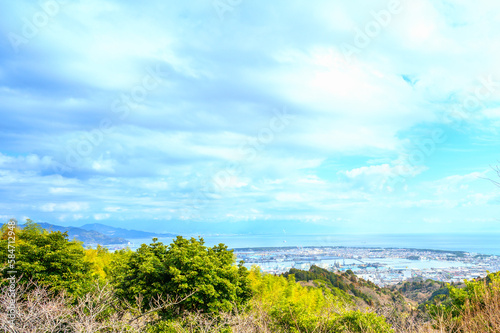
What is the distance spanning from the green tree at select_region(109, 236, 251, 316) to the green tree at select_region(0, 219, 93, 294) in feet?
7.21

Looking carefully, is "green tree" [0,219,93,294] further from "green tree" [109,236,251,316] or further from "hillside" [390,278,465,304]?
"hillside" [390,278,465,304]

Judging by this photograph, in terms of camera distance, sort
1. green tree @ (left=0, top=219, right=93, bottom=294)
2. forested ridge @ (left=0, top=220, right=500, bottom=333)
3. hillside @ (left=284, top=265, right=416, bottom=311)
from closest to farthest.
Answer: forested ridge @ (left=0, top=220, right=500, bottom=333) < green tree @ (left=0, top=219, right=93, bottom=294) < hillside @ (left=284, top=265, right=416, bottom=311)

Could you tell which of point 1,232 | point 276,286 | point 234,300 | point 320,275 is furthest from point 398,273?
point 1,232

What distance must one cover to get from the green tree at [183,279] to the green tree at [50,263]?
2.20 m

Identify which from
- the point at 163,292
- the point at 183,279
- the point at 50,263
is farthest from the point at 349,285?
the point at 50,263

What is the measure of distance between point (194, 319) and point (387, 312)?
10259 millimetres

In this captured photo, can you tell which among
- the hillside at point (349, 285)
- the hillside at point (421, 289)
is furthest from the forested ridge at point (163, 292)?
the hillside at point (421, 289)

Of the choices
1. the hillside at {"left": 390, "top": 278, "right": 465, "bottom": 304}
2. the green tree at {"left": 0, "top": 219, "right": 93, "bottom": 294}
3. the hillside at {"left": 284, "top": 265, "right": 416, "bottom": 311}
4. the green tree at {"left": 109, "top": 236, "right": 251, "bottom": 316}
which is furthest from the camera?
the hillside at {"left": 284, "top": 265, "right": 416, "bottom": 311}

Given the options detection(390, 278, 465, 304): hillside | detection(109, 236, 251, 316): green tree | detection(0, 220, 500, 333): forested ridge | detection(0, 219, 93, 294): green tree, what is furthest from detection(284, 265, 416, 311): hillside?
detection(0, 219, 93, 294): green tree

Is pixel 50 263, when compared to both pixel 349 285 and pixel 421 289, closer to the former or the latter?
pixel 349 285

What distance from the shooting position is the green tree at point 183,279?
15094mm

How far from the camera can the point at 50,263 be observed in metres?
17.2

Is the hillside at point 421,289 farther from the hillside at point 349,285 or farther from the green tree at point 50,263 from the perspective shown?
the green tree at point 50,263

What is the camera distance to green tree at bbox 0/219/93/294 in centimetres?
1652
